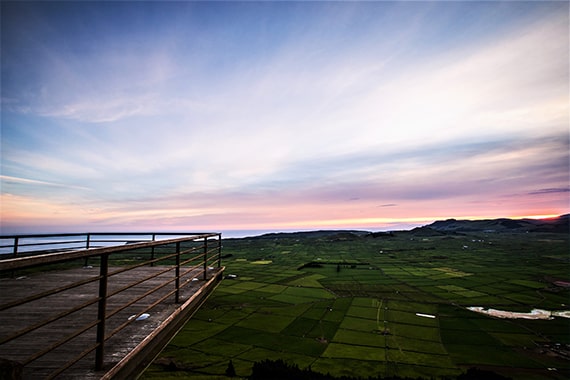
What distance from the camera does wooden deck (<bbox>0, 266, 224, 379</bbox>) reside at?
3.21m

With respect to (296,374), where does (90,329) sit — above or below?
above

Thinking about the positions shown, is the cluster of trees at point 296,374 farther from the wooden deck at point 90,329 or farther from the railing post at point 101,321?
the railing post at point 101,321

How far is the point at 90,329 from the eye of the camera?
171 inches

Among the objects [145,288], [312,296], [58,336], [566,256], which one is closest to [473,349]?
[312,296]

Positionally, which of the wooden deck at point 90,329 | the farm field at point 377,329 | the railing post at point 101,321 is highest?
the railing post at point 101,321

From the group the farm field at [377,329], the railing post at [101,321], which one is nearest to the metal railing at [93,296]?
the railing post at [101,321]

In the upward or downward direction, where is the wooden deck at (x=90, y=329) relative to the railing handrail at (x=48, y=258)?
downward

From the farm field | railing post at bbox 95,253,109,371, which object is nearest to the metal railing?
railing post at bbox 95,253,109,371

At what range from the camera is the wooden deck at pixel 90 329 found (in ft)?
10.5

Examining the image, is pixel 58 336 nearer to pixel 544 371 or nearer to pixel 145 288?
pixel 145 288

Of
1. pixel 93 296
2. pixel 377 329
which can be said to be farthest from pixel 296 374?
pixel 93 296

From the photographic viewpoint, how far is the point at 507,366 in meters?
24.4

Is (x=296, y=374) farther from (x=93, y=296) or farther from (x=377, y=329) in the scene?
(x=93, y=296)

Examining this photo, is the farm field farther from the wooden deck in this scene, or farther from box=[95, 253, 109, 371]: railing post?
box=[95, 253, 109, 371]: railing post
